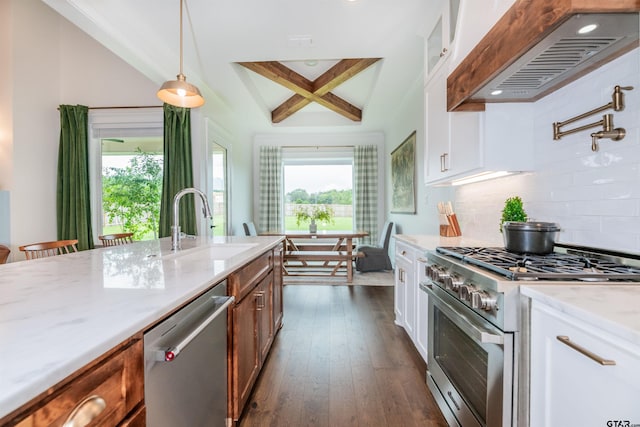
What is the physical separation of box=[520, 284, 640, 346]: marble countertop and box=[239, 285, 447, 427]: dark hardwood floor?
1.10 meters

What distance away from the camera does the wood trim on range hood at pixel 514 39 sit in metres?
0.97

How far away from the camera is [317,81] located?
442cm

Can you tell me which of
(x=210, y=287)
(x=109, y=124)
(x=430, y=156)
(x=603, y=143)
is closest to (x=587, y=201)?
(x=603, y=143)

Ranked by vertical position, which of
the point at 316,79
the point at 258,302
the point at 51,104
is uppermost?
the point at 316,79

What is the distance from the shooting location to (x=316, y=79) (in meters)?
4.45

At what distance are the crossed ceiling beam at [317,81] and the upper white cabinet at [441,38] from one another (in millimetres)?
1132

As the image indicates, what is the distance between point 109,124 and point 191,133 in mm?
1226

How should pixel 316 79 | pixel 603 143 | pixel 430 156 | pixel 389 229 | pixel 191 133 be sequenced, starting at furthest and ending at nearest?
1. pixel 389 229
2. pixel 316 79
3. pixel 191 133
4. pixel 430 156
5. pixel 603 143

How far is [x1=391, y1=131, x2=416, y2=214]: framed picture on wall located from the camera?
408 centimetres

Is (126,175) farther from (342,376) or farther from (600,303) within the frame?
(600,303)

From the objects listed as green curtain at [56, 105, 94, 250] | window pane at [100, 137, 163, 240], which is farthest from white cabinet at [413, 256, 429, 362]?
green curtain at [56, 105, 94, 250]

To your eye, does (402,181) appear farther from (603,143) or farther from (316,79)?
(603,143)

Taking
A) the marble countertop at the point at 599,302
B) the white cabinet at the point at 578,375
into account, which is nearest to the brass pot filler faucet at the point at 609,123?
the marble countertop at the point at 599,302

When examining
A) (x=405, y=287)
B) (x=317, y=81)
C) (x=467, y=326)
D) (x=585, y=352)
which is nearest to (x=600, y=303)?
(x=585, y=352)
